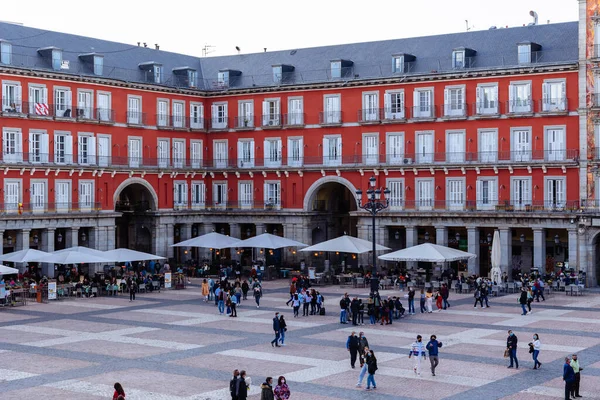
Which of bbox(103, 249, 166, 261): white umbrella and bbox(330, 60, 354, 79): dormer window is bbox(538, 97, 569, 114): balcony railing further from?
bbox(103, 249, 166, 261): white umbrella

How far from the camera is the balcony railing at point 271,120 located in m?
71.6

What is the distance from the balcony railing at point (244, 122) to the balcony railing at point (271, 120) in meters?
1.15

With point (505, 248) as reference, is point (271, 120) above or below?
above

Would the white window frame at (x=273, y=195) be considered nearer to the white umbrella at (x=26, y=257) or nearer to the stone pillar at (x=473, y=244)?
the stone pillar at (x=473, y=244)

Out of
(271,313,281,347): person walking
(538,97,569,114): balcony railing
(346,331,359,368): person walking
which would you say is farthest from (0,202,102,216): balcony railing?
(346,331,359,368): person walking

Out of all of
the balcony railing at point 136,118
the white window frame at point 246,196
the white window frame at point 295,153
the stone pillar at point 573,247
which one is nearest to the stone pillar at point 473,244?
the stone pillar at point 573,247

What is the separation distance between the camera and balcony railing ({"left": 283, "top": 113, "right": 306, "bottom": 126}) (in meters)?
70.6

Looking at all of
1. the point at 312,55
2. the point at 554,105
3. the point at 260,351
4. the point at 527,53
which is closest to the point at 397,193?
the point at 554,105

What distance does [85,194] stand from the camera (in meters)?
65.9

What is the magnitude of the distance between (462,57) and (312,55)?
14000mm

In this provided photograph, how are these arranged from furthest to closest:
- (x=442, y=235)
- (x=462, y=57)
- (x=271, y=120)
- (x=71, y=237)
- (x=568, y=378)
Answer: (x=271, y=120), (x=462, y=57), (x=442, y=235), (x=71, y=237), (x=568, y=378)

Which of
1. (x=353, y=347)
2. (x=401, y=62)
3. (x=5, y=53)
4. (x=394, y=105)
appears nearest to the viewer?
(x=353, y=347)

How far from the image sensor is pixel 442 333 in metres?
38.1

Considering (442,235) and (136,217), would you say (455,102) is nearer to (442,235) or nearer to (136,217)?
(442,235)
